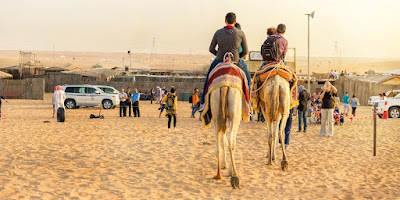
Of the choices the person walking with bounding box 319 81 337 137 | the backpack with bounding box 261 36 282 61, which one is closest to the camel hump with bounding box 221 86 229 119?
the backpack with bounding box 261 36 282 61

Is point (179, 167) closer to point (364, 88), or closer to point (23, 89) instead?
point (364, 88)

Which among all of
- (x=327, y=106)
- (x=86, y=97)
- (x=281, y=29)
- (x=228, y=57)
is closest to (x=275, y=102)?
(x=228, y=57)

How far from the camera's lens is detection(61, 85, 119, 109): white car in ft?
101

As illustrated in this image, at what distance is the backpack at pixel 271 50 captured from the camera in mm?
9922

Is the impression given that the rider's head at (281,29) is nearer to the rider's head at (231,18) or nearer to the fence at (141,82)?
the rider's head at (231,18)

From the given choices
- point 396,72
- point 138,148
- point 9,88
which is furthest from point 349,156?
point 396,72

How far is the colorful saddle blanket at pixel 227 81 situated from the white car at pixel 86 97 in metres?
23.0

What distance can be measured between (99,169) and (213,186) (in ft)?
8.85

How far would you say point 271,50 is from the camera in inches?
392

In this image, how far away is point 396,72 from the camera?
55469 millimetres

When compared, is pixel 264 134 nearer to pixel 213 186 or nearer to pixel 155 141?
pixel 155 141

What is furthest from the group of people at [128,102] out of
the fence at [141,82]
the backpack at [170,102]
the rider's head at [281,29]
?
the fence at [141,82]

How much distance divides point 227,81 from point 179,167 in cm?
254

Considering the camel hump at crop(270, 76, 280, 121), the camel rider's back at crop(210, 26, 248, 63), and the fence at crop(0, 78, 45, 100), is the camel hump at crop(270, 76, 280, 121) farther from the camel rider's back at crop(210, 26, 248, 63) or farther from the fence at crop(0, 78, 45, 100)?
the fence at crop(0, 78, 45, 100)
